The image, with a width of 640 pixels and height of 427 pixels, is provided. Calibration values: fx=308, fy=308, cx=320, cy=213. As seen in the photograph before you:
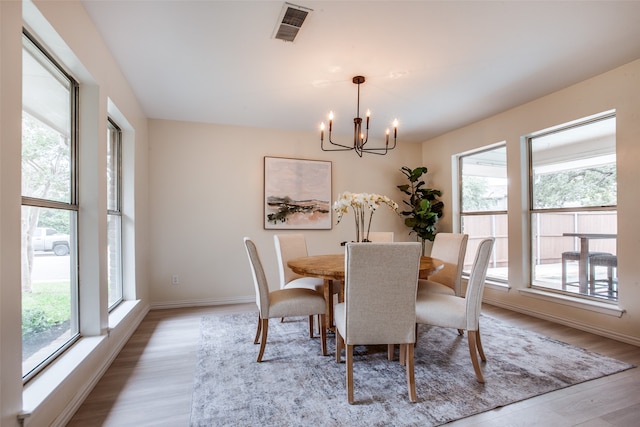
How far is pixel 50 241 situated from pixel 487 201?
466 cm

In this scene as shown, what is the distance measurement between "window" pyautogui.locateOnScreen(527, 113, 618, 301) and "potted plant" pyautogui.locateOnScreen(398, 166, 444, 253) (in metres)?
1.31

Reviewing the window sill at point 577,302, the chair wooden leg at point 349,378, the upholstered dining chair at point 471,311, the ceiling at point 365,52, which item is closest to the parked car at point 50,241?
the ceiling at point 365,52

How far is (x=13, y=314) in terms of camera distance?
4.09 feet

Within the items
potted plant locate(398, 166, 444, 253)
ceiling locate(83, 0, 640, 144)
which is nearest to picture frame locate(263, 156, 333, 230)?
ceiling locate(83, 0, 640, 144)

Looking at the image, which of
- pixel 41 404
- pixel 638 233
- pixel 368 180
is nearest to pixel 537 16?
pixel 638 233

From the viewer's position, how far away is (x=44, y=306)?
1.73m

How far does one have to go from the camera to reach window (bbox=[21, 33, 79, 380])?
5.18 ft

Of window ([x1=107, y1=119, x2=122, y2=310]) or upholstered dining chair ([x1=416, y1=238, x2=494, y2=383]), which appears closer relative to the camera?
upholstered dining chair ([x1=416, y1=238, x2=494, y2=383])

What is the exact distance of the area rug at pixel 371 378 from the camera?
1718mm

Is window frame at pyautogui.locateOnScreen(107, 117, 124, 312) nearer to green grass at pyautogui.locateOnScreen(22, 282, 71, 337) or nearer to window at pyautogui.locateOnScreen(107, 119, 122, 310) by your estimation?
window at pyautogui.locateOnScreen(107, 119, 122, 310)

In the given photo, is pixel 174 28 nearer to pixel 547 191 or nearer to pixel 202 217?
pixel 202 217

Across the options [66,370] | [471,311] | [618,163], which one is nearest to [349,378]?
[471,311]

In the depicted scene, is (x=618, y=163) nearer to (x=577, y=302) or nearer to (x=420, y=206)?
(x=577, y=302)

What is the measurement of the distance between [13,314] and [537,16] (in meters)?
3.29
